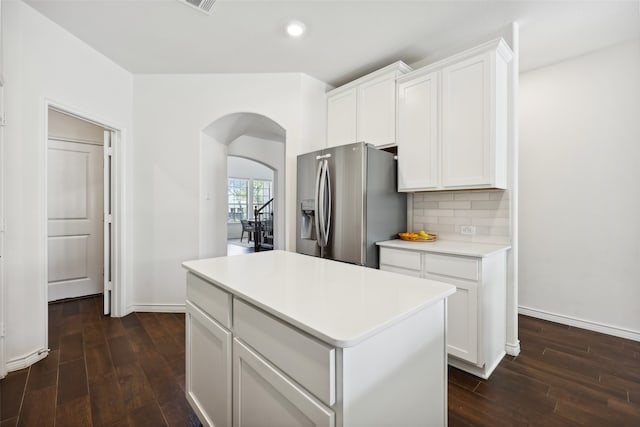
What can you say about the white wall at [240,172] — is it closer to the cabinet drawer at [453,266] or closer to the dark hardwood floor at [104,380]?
the dark hardwood floor at [104,380]

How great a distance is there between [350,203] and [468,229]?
3.67 feet

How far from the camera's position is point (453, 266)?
2.06 meters

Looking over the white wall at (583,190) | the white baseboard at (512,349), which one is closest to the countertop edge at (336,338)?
the white baseboard at (512,349)

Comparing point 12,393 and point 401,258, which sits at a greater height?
point 401,258

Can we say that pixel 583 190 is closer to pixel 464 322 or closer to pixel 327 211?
pixel 464 322

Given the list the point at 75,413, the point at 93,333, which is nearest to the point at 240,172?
the point at 93,333

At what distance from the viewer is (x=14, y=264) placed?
2.09 m

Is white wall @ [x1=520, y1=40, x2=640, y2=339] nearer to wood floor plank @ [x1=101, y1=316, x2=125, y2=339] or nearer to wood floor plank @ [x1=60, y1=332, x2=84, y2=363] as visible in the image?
wood floor plank @ [x1=101, y1=316, x2=125, y2=339]

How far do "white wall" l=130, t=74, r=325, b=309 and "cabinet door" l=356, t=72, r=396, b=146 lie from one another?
66 cm

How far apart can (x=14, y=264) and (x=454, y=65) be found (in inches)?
145

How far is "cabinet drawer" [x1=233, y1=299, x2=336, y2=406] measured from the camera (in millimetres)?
738

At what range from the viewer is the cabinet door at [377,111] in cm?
280

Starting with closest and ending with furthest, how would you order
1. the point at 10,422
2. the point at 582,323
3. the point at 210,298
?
the point at 210,298, the point at 10,422, the point at 582,323

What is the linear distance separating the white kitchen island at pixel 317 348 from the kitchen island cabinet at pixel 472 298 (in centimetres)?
95
